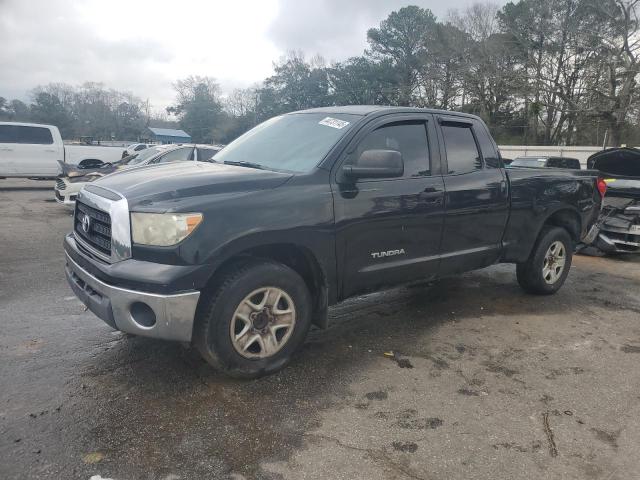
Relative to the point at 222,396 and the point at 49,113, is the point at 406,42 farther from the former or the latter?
the point at 222,396

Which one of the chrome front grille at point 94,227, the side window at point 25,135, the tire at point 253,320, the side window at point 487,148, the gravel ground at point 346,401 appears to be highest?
the side window at point 25,135

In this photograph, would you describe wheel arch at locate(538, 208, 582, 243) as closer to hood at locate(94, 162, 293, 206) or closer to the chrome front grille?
hood at locate(94, 162, 293, 206)

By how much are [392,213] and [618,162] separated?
6.54m

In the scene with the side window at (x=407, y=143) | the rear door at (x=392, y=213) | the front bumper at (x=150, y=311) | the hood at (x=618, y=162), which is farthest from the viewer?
the hood at (x=618, y=162)

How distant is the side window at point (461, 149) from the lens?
14.4 feet

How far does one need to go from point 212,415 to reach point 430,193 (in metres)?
2.44

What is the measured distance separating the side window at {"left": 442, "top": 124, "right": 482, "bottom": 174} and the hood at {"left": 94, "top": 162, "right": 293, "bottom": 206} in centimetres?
176

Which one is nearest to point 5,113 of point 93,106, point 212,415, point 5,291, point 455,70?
point 93,106

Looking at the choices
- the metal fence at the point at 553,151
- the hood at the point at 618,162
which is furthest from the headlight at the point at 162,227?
the metal fence at the point at 553,151

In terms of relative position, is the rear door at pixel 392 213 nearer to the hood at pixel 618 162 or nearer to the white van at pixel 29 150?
the hood at pixel 618 162

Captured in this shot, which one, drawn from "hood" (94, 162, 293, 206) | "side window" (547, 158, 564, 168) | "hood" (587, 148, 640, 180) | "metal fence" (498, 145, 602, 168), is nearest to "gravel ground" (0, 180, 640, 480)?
"hood" (94, 162, 293, 206)

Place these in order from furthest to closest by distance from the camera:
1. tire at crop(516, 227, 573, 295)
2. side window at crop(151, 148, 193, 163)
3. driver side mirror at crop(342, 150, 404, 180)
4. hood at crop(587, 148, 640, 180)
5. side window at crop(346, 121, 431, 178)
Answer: side window at crop(151, 148, 193, 163), hood at crop(587, 148, 640, 180), tire at crop(516, 227, 573, 295), side window at crop(346, 121, 431, 178), driver side mirror at crop(342, 150, 404, 180)

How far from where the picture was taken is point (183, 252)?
2857 mm

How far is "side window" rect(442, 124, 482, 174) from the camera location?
4.38m
